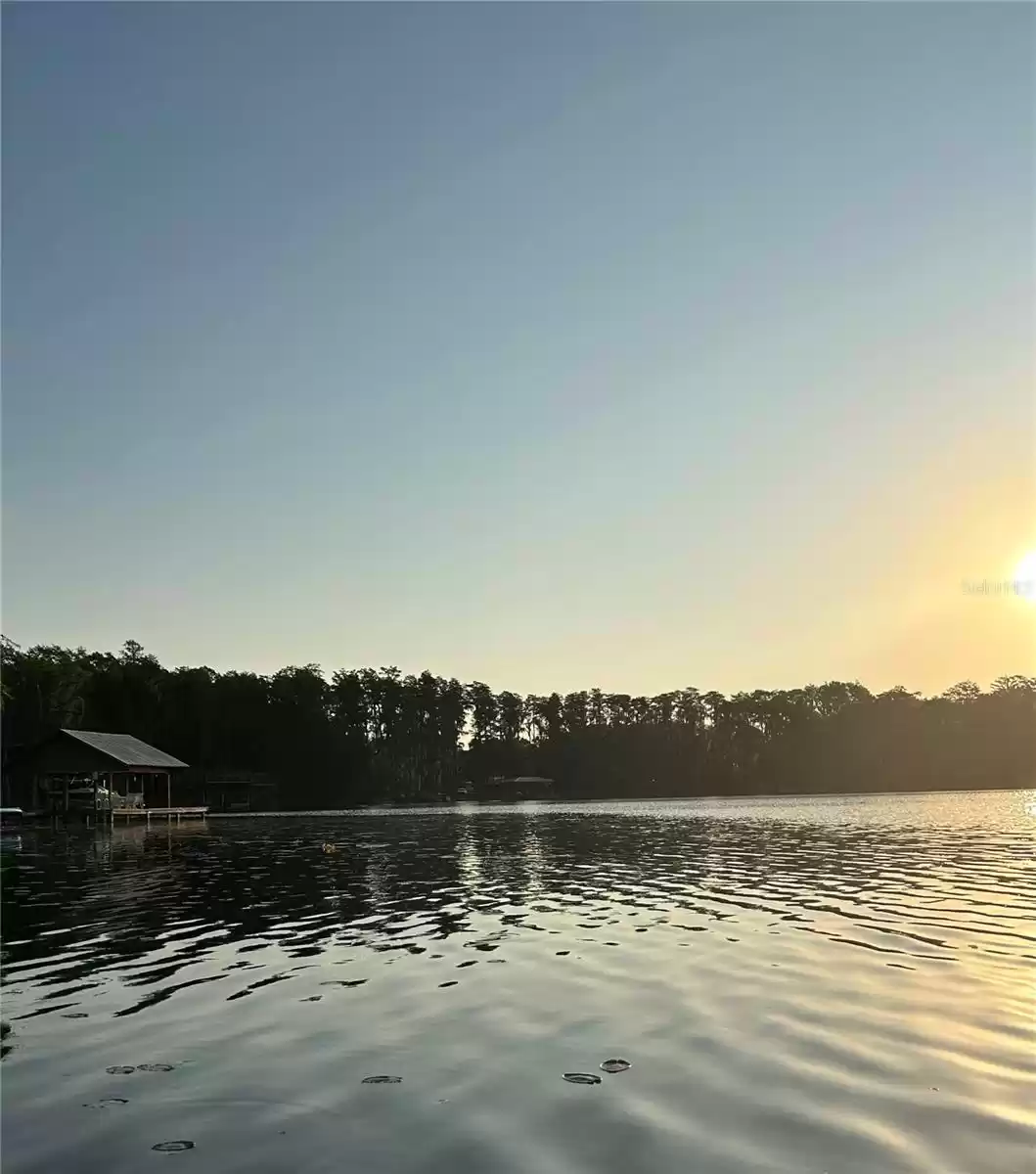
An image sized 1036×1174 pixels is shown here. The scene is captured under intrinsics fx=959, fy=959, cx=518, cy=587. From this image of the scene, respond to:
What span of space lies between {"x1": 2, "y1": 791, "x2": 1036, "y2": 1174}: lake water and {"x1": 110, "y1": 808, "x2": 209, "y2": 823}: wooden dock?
156ft

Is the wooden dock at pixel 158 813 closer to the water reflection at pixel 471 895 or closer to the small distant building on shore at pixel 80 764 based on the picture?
the small distant building on shore at pixel 80 764

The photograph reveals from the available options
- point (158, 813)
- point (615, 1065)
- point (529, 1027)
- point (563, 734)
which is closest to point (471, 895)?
point (529, 1027)

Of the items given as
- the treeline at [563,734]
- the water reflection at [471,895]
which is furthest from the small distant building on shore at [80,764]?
the treeline at [563,734]

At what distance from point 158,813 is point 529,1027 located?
68702mm

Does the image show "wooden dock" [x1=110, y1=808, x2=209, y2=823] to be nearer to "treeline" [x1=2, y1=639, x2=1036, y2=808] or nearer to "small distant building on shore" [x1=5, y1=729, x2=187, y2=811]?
"small distant building on shore" [x1=5, y1=729, x2=187, y2=811]

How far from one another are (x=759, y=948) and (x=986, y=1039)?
18.1 ft

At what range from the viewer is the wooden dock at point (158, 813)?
227ft

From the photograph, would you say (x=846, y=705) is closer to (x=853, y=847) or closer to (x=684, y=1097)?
(x=853, y=847)

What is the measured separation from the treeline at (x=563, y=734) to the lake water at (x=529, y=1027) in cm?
10575

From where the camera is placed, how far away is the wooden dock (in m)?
69.2

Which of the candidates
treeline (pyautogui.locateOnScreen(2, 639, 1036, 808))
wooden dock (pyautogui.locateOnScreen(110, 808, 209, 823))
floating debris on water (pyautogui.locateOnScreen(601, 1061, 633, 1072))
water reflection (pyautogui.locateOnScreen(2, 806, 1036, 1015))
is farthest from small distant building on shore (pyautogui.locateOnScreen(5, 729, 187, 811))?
floating debris on water (pyautogui.locateOnScreen(601, 1061, 633, 1072))

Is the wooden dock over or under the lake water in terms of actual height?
over

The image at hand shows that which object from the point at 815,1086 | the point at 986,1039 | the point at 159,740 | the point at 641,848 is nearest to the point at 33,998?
the point at 815,1086

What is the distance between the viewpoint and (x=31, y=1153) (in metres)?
7.59
